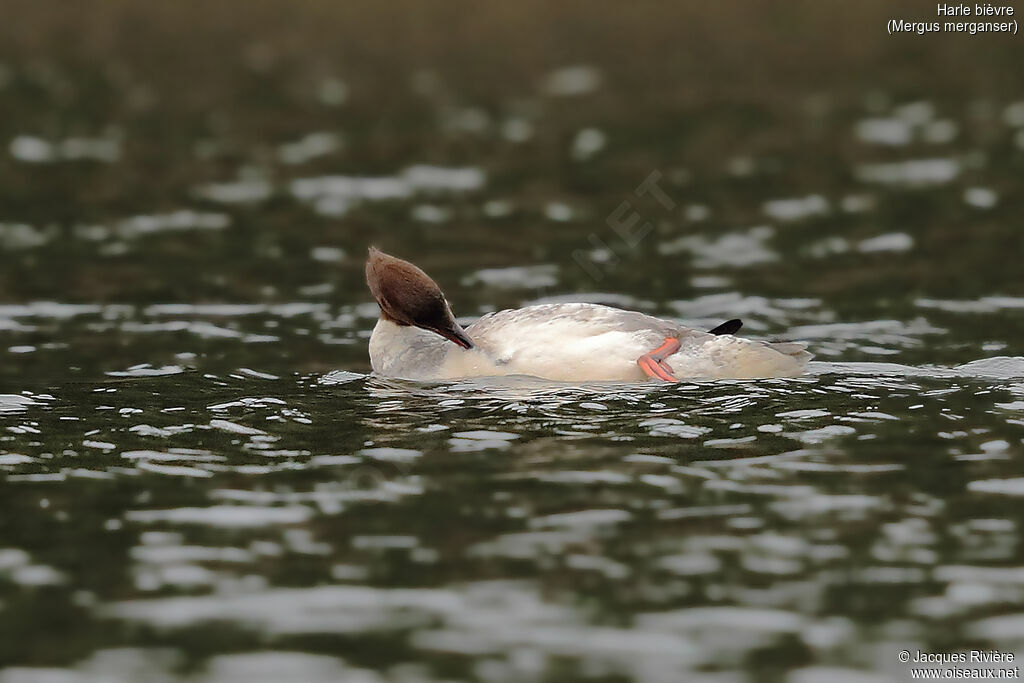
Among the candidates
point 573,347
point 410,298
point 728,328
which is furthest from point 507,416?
point 728,328

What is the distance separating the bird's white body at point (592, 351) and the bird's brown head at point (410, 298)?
0.52ft

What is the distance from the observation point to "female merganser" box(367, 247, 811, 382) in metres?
13.4

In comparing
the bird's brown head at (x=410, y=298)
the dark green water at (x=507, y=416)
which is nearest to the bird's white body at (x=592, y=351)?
the bird's brown head at (x=410, y=298)

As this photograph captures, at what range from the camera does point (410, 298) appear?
14164mm

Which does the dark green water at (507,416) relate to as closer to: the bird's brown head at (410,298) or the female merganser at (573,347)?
the female merganser at (573,347)

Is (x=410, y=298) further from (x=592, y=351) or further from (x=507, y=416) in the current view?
(x=507, y=416)

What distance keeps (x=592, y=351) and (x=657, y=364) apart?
0.54 metres

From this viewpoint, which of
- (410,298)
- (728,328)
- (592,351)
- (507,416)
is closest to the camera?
(507,416)

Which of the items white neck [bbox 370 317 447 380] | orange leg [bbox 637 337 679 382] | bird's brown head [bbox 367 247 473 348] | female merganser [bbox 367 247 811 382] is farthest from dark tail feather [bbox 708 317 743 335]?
white neck [bbox 370 317 447 380]

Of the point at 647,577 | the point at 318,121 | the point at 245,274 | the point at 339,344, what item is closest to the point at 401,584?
the point at 647,577

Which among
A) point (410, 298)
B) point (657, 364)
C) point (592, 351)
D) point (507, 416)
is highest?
point (410, 298)

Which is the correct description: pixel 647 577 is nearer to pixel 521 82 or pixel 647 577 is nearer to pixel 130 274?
pixel 130 274

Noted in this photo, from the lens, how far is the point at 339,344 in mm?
16234

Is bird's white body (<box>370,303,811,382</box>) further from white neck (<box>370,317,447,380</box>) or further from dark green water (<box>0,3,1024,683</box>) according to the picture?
dark green water (<box>0,3,1024,683</box>)
